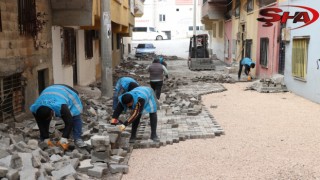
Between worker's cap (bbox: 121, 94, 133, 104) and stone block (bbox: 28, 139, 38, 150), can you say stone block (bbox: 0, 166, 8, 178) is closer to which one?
stone block (bbox: 28, 139, 38, 150)

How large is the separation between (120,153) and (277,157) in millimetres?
2648

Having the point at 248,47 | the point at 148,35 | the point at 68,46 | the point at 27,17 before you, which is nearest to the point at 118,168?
the point at 27,17

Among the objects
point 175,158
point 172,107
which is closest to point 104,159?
point 175,158

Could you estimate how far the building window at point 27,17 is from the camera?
329 inches

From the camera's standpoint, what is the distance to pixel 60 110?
19.4ft

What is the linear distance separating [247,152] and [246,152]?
0.02 meters

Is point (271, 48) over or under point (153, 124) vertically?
over

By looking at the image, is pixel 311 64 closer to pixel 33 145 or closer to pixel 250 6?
pixel 250 6

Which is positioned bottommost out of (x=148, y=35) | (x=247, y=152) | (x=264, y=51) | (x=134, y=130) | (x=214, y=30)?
(x=247, y=152)

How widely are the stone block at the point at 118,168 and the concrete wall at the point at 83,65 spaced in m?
9.36

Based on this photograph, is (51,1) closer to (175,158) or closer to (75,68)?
(75,68)

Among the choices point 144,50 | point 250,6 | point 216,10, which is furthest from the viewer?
point 144,50

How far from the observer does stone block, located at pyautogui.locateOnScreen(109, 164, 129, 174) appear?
555 centimetres

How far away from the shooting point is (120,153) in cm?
623
